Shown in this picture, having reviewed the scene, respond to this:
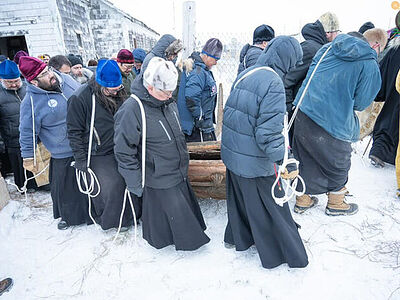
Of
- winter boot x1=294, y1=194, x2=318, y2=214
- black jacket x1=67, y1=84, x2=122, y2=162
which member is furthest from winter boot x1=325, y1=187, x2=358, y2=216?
black jacket x1=67, y1=84, x2=122, y2=162

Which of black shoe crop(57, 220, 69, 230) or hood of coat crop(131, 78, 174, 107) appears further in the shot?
black shoe crop(57, 220, 69, 230)

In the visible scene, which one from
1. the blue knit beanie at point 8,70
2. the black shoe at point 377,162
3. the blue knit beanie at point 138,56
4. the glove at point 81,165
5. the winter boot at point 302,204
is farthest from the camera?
the blue knit beanie at point 138,56

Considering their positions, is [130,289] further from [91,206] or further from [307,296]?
[307,296]

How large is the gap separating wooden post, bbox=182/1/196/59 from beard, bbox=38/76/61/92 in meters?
2.47

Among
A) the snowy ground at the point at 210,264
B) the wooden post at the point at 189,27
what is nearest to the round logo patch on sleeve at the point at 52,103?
the snowy ground at the point at 210,264

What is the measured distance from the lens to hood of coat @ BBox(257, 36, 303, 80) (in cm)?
190

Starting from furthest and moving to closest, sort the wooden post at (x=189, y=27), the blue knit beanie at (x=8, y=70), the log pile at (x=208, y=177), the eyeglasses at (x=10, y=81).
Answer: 1. the wooden post at (x=189, y=27)
2. the eyeglasses at (x=10, y=81)
3. the blue knit beanie at (x=8, y=70)
4. the log pile at (x=208, y=177)

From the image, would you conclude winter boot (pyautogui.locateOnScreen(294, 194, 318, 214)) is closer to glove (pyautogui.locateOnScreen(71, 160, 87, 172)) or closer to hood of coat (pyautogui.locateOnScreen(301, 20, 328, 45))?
hood of coat (pyautogui.locateOnScreen(301, 20, 328, 45))

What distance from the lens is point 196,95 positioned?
3.58 meters

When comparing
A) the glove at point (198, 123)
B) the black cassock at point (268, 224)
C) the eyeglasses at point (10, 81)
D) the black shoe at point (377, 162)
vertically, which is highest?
the eyeglasses at point (10, 81)

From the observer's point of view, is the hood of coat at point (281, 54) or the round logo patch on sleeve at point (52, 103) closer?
the hood of coat at point (281, 54)

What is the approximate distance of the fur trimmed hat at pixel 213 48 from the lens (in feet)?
11.2

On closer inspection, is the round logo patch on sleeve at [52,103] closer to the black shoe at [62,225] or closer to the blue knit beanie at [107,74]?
the blue knit beanie at [107,74]

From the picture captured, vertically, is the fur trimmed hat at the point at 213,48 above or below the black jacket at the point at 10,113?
above
